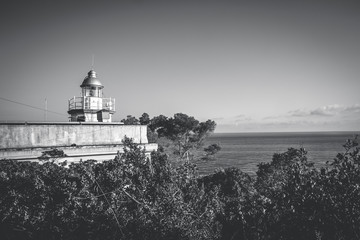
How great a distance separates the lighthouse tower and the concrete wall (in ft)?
12.6

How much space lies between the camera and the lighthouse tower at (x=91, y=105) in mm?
22984

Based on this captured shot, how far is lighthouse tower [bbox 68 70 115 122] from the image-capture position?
2298 centimetres

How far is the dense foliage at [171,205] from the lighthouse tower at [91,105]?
1427 centimetres

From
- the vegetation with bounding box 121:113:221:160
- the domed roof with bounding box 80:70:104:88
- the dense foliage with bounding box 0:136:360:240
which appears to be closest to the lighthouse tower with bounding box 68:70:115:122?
the domed roof with bounding box 80:70:104:88

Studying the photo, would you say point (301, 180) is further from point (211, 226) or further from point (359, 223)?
point (211, 226)

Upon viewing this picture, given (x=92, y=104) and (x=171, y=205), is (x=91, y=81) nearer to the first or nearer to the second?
(x=92, y=104)

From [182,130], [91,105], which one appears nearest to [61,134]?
[91,105]

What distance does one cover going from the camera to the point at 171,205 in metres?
6.70

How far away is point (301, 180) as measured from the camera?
5363 mm

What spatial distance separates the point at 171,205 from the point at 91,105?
18.4 m

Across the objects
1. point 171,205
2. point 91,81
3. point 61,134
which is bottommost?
point 171,205

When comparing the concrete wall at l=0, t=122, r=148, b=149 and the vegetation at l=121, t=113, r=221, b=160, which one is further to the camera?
the vegetation at l=121, t=113, r=221, b=160

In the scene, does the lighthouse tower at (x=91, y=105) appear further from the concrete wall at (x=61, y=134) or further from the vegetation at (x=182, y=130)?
Result: the vegetation at (x=182, y=130)

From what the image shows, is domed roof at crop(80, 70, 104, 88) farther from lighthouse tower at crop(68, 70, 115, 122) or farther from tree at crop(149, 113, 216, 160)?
Result: tree at crop(149, 113, 216, 160)
